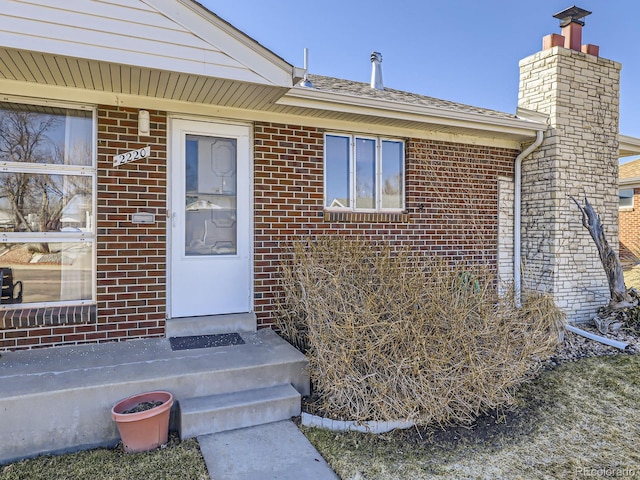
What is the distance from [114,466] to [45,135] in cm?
323

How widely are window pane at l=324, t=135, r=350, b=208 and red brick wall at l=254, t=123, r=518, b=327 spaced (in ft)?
0.60

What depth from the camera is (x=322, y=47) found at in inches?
539

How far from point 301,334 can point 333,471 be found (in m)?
1.74

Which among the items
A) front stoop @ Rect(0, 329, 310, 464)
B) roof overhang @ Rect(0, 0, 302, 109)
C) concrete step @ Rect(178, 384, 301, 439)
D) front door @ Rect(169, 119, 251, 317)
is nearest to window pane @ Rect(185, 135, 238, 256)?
front door @ Rect(169, 119, 251, 317)

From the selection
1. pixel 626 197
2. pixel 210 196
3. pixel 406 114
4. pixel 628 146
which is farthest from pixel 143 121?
pixel 626 197

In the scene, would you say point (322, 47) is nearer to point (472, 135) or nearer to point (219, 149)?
point (472, 135)

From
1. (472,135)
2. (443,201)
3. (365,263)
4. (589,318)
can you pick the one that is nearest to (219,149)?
(365,263)

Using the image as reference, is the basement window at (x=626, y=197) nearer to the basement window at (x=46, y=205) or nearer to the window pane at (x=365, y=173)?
the window pane at (x=365, y=173)

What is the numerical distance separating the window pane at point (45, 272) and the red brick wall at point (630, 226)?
1671cm

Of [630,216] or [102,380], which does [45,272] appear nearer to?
[102,380]

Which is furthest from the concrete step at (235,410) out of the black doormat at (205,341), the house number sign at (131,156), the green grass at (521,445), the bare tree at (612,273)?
the bare tree at (612,273)

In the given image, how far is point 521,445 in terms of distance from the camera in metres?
3.31

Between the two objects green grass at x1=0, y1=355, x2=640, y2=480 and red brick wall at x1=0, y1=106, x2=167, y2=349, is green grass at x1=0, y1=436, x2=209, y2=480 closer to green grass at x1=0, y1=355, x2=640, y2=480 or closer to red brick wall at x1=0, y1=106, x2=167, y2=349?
green grass at x1=0, y1=355, x2=640, y2=480

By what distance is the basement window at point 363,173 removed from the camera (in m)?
5.66
